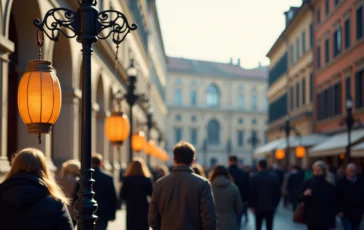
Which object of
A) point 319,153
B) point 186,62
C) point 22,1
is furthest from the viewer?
point 186,62

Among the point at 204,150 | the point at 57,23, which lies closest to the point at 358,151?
the point at 57,23

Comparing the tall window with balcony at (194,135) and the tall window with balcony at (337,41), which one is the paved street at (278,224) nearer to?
the tall window with balcony at (337,41)

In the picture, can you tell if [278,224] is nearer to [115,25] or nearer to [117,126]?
[117,126]

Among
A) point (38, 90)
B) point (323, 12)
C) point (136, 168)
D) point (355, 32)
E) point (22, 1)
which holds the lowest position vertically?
point (136, 168)

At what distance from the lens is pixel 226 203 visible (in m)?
9.35

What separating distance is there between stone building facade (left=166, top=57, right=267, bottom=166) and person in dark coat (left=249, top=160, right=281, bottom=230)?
7881 cm

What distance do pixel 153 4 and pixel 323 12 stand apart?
2088 centimetres

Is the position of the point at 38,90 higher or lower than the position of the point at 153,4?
lower

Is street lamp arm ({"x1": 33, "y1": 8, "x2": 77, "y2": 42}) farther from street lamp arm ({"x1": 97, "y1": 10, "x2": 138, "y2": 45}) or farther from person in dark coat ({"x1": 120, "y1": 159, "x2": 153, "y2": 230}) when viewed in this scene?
person in dark coat ({"x1": 120, "y1": 159, "x2": 153, "y2": 230})

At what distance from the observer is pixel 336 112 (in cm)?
3344

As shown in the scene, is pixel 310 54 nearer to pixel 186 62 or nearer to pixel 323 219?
pixel 323 219

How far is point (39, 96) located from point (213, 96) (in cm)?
9239

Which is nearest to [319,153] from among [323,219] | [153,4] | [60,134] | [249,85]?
[60,134]

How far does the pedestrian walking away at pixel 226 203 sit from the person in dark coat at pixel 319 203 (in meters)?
1.50
